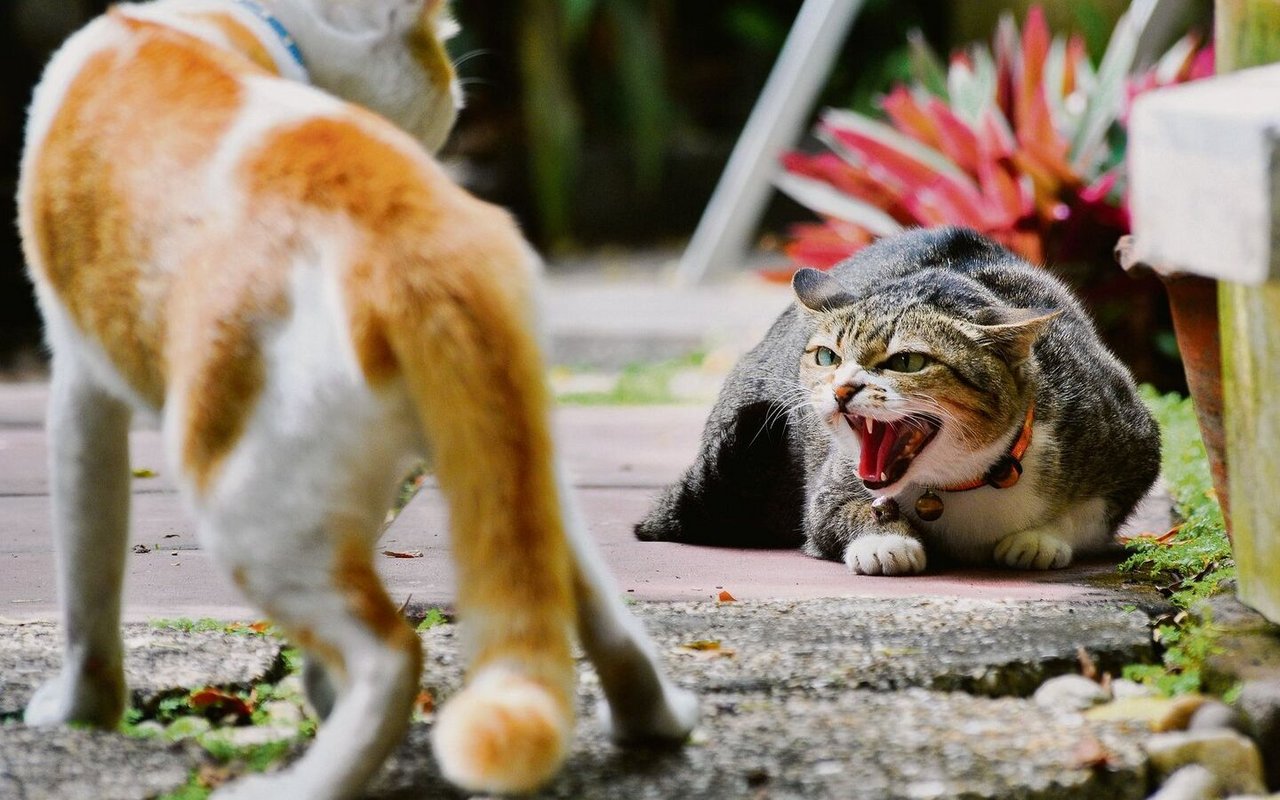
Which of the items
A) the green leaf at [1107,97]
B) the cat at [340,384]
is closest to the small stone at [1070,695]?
the cat at [340,384]

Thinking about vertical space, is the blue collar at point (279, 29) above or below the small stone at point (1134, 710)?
above

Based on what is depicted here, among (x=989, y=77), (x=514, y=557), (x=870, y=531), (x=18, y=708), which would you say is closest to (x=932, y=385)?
(x=870, y=531)

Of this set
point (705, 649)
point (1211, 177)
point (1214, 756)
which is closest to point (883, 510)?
point (705, 649)

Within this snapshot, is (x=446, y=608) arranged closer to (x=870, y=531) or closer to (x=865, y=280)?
(x=870, y=531)

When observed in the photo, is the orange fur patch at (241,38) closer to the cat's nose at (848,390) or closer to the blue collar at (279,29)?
the blue collar at (279,29)

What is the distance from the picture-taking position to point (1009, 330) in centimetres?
284

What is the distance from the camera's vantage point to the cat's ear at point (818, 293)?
3066mm

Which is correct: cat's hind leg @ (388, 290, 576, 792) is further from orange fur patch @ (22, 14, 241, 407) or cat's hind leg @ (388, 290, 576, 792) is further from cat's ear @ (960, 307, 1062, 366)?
cat's ear @ (960, 307, 1062, 366)

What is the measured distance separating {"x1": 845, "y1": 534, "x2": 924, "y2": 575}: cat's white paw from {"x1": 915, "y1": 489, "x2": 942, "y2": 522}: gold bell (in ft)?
0.26

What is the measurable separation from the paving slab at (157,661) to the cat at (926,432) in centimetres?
110

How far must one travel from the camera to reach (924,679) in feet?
7.33

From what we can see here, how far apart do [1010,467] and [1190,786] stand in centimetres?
106

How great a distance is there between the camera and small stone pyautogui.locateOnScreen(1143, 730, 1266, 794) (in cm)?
198

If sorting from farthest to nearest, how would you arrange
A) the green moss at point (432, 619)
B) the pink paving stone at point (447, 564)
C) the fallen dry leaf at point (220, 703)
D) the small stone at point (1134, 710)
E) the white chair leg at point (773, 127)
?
the white chair leg at point (773, 127)
the pink paving stone at point (447, 564)
the green moss at point (432, 619)
the fallen dry leaf at point (220, 703)
the small stone at point (1134, 710)
